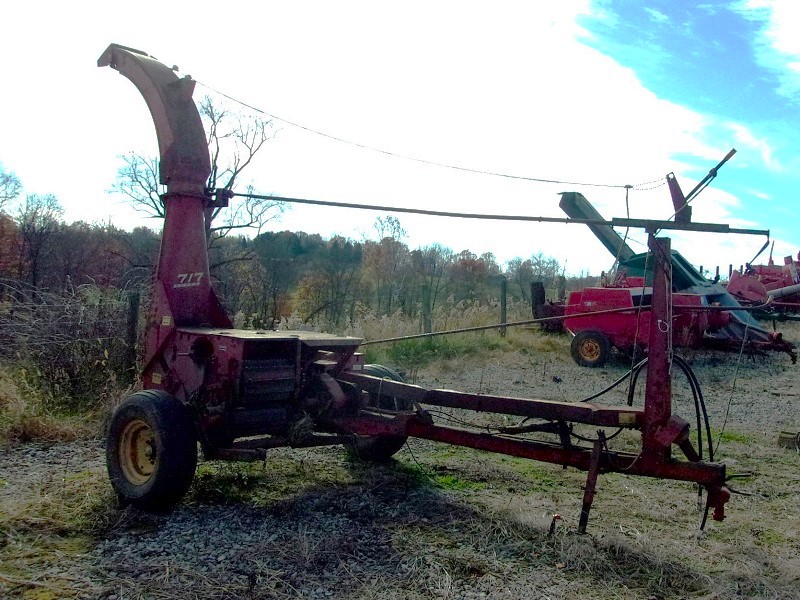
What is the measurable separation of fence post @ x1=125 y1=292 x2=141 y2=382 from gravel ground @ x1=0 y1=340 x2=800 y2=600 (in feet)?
6.76

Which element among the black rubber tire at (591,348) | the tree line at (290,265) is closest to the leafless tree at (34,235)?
the tree line at (290,265)

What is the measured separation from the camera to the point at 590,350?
14.2 metres

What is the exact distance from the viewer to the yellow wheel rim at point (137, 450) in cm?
522

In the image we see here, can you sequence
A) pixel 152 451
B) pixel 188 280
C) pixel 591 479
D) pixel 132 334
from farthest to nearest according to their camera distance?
pixel 132 334
pixel 188 280
pixel 152 451
pixel 591 479

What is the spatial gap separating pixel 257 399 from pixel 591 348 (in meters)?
10.2

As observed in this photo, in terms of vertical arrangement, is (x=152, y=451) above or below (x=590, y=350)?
below

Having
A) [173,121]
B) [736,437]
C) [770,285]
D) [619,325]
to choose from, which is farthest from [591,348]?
[173,121]

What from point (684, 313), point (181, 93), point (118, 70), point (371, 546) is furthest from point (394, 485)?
point (684, 313)

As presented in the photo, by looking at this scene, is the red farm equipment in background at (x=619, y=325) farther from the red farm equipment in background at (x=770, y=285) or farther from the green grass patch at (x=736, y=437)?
the green grass patch at (x=736, y=437)

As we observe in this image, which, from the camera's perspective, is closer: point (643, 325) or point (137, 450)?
point (137, 450)

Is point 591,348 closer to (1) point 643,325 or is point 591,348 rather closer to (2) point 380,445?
(1) point 643,325

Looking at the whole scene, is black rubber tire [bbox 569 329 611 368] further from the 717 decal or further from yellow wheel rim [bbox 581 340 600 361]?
the 717 decal

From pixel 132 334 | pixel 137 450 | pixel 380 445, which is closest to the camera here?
pixel 137 450

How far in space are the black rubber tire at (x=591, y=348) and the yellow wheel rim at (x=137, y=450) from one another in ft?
34.7
